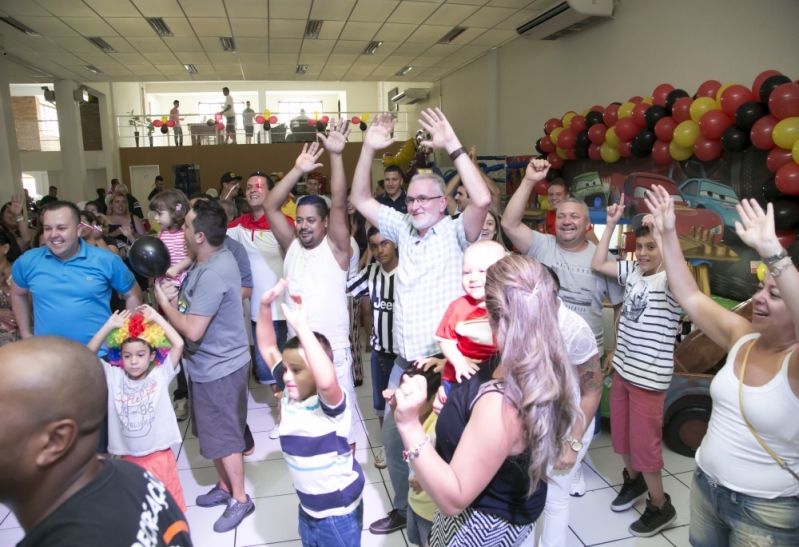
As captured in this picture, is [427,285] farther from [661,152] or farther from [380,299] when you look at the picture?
[661,152]

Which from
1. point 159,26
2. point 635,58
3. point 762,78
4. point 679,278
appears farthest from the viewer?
point 159,26

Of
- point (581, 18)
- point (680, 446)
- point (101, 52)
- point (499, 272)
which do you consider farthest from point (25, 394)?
point (101, 52)

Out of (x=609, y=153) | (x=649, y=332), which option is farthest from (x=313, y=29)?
(x=649, y=332)

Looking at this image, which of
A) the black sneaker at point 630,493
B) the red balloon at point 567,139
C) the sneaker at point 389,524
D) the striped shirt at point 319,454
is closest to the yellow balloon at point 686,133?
the red balloon at point 567,139

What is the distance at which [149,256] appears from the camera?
2.72 metres

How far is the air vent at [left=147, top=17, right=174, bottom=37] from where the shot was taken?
7.25 meters

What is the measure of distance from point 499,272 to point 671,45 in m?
5.52

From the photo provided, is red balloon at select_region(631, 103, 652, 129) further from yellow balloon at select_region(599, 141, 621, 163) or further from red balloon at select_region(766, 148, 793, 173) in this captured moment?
red balloon at select_region(766, 148, 793, 173)

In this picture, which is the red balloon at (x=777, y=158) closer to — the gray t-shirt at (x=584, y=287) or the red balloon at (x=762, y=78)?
the red balloon at (x=762, y=78)

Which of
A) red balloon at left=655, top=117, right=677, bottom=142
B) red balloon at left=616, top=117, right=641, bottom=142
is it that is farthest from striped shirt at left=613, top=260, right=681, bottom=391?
red balloon at left=616, top=117, right=641, bottom=142

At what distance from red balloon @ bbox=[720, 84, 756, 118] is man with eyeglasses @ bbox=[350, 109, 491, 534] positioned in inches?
109

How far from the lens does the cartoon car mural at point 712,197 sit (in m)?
4.36

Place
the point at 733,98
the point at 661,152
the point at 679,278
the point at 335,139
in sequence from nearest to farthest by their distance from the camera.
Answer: the point at 679,278
the point at 335,139
the point at 733,98
the point at 661,152

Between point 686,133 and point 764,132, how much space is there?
2.55 feet
